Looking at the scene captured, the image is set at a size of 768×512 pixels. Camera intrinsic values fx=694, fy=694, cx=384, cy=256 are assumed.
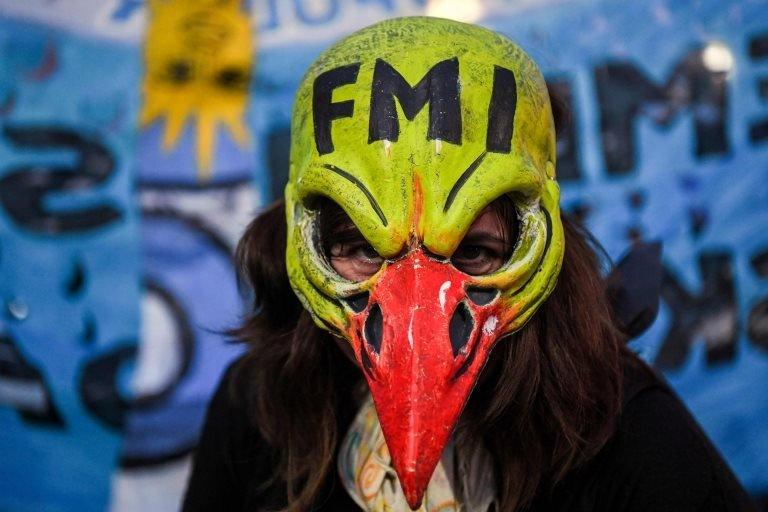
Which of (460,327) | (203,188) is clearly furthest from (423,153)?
(203,188)

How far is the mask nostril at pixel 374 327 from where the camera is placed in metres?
0.94

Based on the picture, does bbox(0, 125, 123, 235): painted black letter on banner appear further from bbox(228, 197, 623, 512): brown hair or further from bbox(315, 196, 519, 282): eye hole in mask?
bbox(315, 196, 519, 282): eye hole in mask

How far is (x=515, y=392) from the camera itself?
1126 mm

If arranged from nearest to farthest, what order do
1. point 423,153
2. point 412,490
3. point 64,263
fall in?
point 412,490 → point 423,153 → point 64,263

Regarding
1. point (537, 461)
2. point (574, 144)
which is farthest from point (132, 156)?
point (537, 461)

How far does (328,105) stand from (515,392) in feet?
1.79

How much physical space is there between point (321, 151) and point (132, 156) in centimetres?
170

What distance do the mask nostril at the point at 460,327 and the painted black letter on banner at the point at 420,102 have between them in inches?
9.6

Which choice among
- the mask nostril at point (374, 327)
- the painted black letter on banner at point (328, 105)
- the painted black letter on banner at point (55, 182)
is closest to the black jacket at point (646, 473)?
the mask nostril at point (374, 327)

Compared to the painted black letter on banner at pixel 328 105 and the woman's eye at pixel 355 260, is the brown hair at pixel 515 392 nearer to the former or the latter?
the woman's eye at pixel 355 260

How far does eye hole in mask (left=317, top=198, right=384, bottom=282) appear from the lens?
1.06 m

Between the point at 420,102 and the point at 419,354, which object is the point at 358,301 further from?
the point at 420,102

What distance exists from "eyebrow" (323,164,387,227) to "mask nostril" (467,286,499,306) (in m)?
0.15

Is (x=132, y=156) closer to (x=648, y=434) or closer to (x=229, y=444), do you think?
(x=229, y=444)
